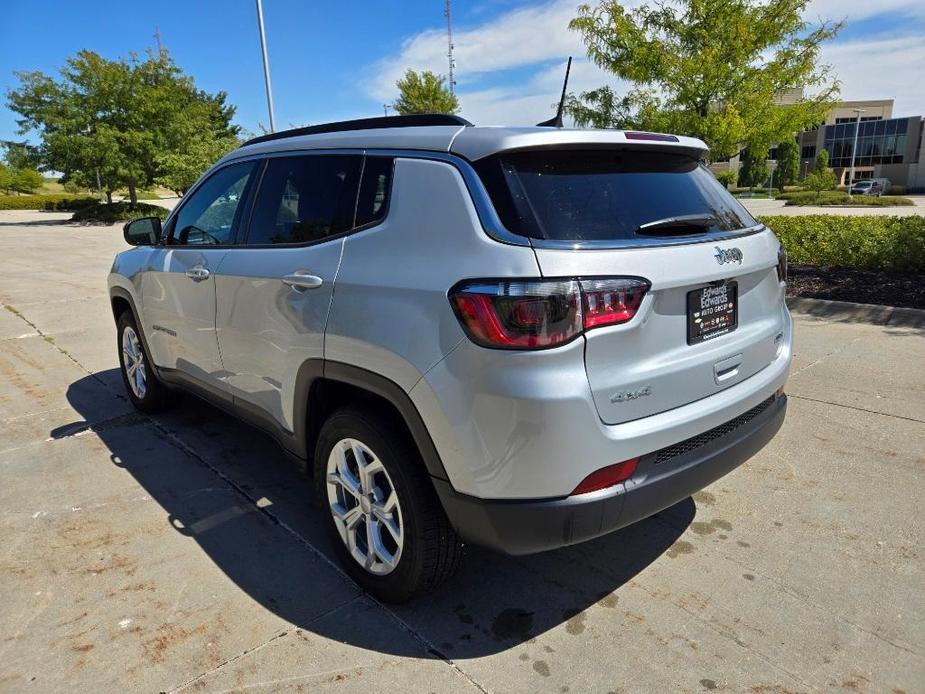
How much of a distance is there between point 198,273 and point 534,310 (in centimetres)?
233

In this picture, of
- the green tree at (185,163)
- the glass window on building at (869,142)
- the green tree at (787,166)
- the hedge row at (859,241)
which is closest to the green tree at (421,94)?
the green tree at (185,163)

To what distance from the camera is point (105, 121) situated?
27766 mm

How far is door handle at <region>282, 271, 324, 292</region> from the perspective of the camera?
264cm

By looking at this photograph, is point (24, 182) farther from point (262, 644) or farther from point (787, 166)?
point (262, 644)

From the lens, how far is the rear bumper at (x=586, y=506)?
206 centimetres

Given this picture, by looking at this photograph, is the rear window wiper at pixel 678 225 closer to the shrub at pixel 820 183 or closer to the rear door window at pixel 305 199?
the rear door window at pixel 305 199

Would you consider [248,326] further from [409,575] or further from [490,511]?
[490,511]

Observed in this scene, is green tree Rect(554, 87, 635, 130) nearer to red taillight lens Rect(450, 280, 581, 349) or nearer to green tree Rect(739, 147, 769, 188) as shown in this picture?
red taillight lens Rect(450, 280, 581, 349)

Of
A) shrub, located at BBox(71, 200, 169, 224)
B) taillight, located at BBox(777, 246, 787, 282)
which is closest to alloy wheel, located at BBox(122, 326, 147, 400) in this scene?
taillight, located at BBox(777, 246, 787, 282)

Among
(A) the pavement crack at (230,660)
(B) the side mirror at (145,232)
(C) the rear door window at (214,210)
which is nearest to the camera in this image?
(A) the pavement crack at (230,660)

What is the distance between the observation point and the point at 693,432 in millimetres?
2297

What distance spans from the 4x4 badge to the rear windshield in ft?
0.39

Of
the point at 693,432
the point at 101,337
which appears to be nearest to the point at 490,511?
the point at 693,432

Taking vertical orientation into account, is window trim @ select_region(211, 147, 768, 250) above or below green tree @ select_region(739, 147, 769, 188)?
above
